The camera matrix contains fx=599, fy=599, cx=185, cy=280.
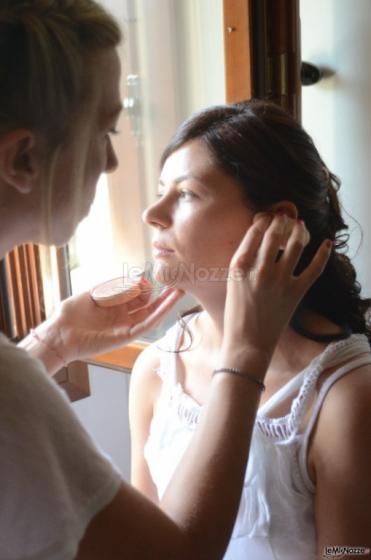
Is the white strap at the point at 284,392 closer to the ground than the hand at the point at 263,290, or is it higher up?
closer to the ground

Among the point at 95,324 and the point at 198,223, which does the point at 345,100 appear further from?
the point at 95,324

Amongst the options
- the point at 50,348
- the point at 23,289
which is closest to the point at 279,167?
the point at 50,348

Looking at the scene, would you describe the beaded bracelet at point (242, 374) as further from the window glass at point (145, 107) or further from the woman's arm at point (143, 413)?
the window glass at point (145, 107)

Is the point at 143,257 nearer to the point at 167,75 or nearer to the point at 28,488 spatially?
the point at 167,75

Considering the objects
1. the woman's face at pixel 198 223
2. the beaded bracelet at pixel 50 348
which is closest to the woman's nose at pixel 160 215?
the woman's face at pixel 198 223

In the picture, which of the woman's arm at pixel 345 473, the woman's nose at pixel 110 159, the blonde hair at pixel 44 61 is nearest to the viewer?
the blonde hair at pixel 44 61

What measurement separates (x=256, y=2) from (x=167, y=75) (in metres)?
0.36

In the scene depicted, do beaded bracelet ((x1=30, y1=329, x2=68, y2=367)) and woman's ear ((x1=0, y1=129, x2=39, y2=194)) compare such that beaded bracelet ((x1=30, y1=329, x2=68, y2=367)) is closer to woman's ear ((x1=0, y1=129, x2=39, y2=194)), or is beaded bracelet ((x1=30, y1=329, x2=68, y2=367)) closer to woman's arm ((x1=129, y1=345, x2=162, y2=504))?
woman's arm ((x1=129, y1=345, x2=162, y2=504))

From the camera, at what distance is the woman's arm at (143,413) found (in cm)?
105

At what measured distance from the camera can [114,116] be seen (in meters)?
0.60

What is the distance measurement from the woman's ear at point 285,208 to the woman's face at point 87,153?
334 millimetres

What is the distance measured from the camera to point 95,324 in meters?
0.95

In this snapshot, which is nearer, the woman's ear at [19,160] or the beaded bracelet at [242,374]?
the woman's ear at [19,160]

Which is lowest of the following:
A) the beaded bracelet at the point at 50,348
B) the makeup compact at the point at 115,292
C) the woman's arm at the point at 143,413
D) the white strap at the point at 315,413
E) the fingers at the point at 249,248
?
the woman's arm at the point at 143,413
